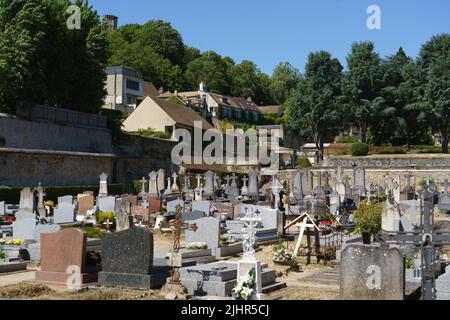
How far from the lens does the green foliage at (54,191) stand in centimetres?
2947

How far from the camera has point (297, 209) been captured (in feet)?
82.1

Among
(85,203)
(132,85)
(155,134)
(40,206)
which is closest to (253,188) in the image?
(85,203)

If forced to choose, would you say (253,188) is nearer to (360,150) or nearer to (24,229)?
(24,229)

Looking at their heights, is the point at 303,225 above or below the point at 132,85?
below

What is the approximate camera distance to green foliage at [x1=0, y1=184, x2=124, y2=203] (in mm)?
29467

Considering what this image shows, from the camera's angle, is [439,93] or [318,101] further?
[318,101]

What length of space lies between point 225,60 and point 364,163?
5595 cm

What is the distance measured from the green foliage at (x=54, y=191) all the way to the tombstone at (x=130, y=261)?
19828 mm

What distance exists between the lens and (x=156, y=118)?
180 ft

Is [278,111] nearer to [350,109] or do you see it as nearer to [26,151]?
[350,109]

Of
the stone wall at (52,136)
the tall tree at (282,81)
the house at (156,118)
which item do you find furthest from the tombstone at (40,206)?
the tall tree at (282,81)

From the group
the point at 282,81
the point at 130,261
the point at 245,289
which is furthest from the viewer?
the point at 282,81

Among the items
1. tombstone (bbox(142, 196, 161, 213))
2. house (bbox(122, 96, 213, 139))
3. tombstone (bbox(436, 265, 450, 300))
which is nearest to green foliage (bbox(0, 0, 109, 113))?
house (bbox(122, 96, 213, 139))
